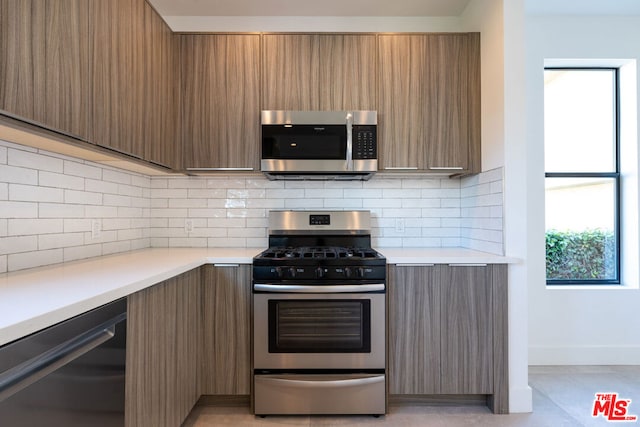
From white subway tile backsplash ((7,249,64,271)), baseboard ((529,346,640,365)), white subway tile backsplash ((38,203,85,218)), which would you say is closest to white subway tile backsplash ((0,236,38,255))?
white subway tile backsplash ((7,249,64,271))

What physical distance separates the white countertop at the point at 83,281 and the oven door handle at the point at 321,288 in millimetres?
172

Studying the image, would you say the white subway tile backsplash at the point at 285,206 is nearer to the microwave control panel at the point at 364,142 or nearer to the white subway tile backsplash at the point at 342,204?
the white subway tile backsplash at the point at 342,204

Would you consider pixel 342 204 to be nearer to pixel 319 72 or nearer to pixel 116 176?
pixel 319 72

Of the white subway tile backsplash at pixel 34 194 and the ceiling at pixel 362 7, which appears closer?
the white subway tile backsplash at pixel 34 194

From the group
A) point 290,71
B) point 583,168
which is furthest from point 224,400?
point 583,168

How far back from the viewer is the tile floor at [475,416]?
6.52ft

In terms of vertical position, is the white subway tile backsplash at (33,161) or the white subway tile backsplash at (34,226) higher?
the white subway tile backsplash at (33,161)

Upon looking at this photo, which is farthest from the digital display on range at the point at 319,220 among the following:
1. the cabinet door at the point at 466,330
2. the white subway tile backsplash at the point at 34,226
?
the white subway tile backsplash at the point at 34,226

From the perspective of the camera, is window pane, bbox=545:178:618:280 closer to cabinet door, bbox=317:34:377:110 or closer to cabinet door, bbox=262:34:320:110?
cabinet door, bbox=317:34:377:110

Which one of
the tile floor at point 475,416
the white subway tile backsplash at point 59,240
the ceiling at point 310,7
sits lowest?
the tile floor at point 475,416

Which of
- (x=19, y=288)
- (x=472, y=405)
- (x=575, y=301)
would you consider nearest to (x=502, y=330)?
(x=472, y=405)

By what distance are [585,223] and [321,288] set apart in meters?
2.35

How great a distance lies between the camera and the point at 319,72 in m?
2.38

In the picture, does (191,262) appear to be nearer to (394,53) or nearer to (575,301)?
(394,53)
